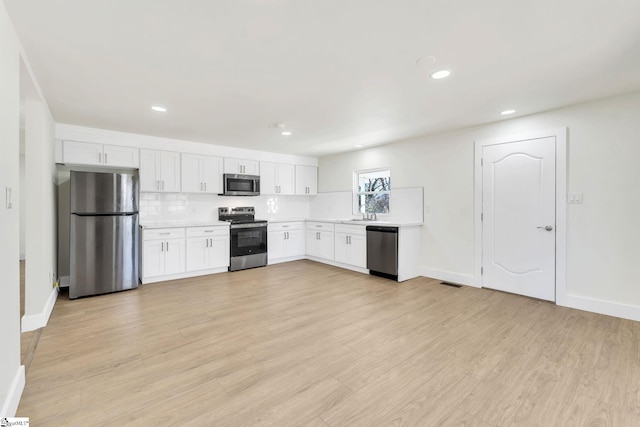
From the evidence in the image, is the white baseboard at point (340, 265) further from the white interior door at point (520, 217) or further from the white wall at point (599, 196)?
the white interior door at point (520, 217)

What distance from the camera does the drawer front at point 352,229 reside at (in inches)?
201

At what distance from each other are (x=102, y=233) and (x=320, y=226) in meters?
3.65

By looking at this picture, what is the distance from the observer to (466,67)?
241cm

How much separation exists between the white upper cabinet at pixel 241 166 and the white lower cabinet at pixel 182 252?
45.0 inches

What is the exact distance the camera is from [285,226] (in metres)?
6.12

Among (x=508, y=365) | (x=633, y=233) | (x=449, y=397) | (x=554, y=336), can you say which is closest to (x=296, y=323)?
(x=449, y=397)

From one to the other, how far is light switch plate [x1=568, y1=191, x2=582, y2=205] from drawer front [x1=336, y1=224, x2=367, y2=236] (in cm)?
276

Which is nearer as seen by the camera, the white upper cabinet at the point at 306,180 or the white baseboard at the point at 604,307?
the white baseboard at the point at 604,307

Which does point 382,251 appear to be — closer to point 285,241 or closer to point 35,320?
point 285,241

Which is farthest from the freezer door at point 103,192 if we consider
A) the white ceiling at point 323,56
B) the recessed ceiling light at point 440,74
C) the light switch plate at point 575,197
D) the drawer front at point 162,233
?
the light switch plate at point 575,197

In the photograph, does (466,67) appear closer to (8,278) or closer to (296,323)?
(296,323)

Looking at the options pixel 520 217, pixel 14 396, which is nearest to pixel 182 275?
pixel 14 396

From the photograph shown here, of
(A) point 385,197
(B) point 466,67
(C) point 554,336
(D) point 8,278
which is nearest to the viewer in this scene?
(D) point 8,278

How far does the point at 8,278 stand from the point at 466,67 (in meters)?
3.53
